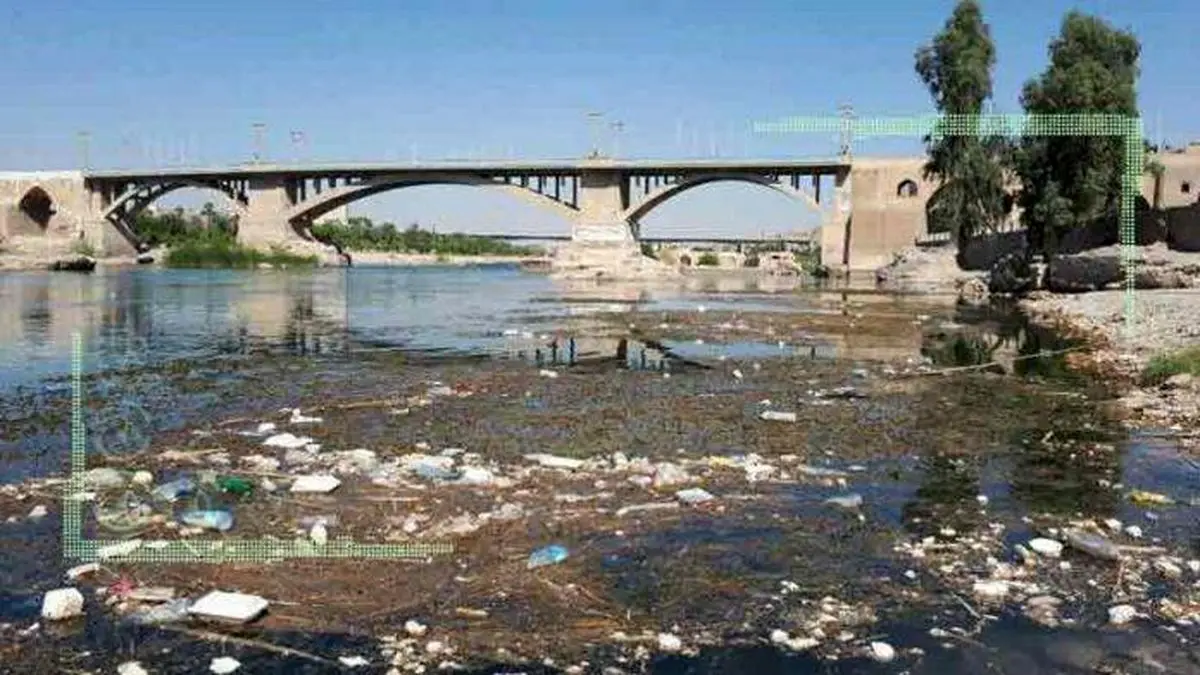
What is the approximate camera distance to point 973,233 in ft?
183

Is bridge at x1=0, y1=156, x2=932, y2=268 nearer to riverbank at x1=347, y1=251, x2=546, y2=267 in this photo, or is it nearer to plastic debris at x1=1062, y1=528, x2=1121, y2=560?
riverbank at x1=347, y1=251, x2=546, y2=267

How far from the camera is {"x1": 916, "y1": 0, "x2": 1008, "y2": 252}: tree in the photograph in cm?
5225

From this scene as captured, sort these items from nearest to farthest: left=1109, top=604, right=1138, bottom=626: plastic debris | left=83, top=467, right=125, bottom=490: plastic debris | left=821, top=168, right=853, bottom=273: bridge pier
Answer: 1. left=1109, top=604, right=1138, bottom=626: plastic debris
2. left=83, top=467, right=125, bottom=490: plastic debris
3. left=821, top=168, right=853, bottom=273: bridge pier

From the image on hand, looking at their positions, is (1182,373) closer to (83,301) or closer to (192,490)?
(192,490)

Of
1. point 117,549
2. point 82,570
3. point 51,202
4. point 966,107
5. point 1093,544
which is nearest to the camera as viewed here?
point 82,570

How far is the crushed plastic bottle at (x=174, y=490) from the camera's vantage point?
748 centimetres

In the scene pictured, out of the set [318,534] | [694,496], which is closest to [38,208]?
[318,534]

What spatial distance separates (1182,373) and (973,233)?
4421 cm

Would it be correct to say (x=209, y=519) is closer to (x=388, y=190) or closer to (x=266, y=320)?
(x=266, y=320)

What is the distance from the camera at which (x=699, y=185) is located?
92562 millimetres

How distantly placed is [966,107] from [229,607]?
5314 centimetres

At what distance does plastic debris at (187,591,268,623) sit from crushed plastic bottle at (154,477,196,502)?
97.2 inches

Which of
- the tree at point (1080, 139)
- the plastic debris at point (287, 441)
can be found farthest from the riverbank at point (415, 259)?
the plastic debris at point (287, 441)

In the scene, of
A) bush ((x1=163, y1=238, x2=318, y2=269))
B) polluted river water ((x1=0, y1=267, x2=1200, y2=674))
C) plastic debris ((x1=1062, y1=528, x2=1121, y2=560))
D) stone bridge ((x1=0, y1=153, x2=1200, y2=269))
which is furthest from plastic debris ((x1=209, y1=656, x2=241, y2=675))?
bush ((x1=163, y1=238, x2=318, y2=269))
